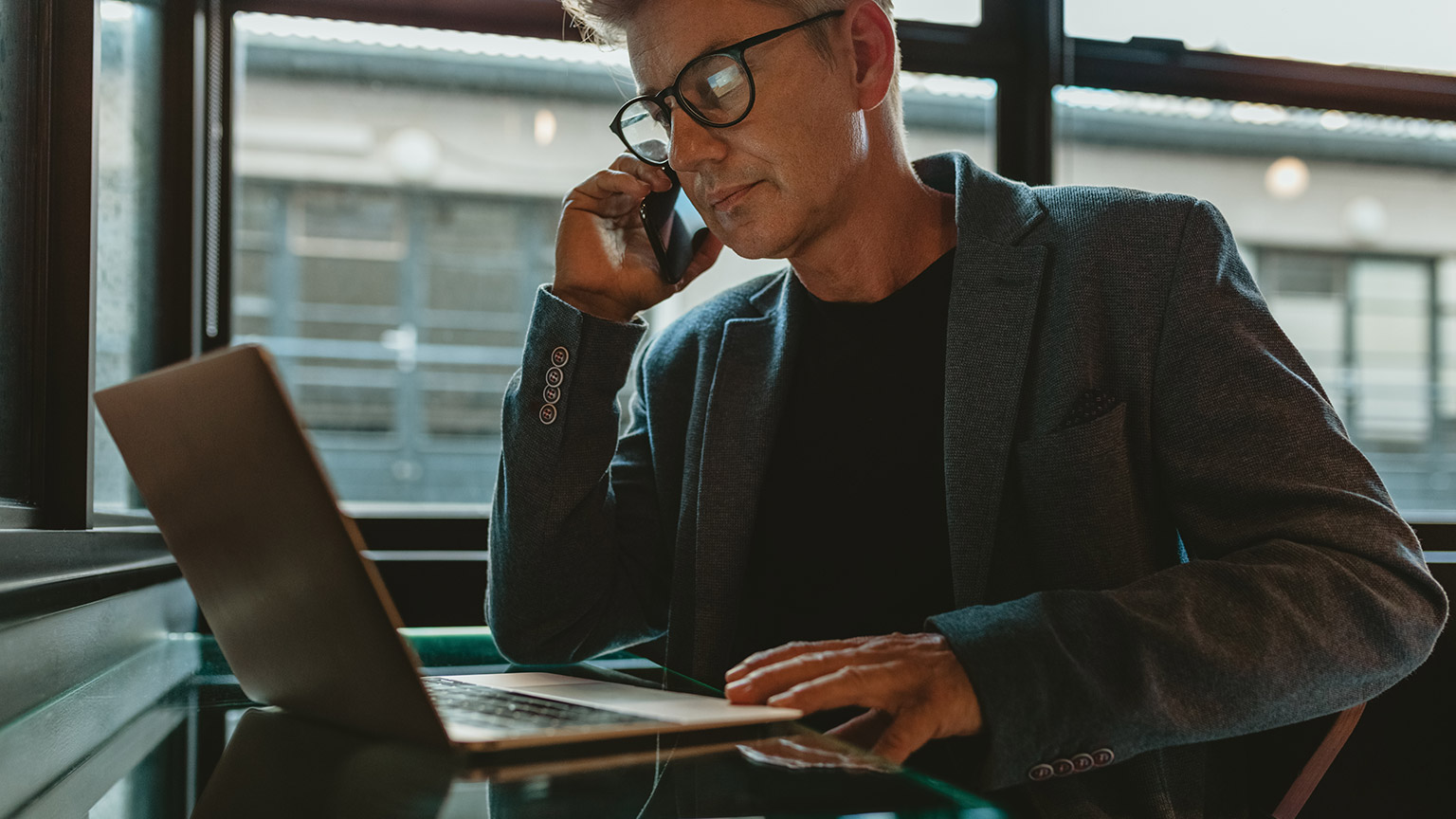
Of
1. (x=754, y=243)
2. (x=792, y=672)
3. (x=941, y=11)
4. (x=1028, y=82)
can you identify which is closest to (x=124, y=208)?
(x=754, y=243)

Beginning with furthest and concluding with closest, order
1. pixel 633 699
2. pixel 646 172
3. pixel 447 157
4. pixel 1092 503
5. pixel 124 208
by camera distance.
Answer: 1. pixel 447 157
2. pixel 124 208
3. pixel 646 172
4. pixel 1092 503
5. pixel 633 699

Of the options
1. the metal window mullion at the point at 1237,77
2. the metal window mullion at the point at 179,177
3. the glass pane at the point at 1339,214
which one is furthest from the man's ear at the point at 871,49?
the metal window mullion at the point at 179,177

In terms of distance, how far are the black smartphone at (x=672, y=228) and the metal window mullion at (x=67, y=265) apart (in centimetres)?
68

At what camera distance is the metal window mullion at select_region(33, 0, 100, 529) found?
4.14 ft

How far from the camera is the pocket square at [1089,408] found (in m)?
1.08

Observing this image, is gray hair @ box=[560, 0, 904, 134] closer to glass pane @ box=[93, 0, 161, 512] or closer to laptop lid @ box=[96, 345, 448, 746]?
glass pane @ box=[93, 0, 161, 512]

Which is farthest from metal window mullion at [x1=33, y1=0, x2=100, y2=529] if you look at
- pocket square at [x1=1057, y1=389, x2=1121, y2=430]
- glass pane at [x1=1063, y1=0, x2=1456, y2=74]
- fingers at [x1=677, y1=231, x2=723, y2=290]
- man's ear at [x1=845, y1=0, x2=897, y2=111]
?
glass pane at [x1=1063, y1=0, x2=1456, y2=74]

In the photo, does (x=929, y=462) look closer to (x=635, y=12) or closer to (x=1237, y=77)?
(x=635, y=12)

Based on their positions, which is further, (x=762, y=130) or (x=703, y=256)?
(x=703, y=256)

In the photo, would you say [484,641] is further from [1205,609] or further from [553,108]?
[553,108]

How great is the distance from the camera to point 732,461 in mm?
1309

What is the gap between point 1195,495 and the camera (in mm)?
1025

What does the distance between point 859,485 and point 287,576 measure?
758 millimetres

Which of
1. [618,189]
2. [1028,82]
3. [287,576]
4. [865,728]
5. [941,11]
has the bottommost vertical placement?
[865,728]
